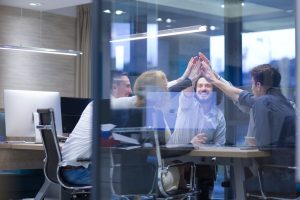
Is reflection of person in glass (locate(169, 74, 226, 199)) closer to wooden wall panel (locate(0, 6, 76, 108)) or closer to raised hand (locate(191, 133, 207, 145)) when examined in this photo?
raised hand (locate(191, 133, 207, 145))

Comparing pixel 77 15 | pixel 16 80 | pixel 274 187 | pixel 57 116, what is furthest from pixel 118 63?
pixel 77 15

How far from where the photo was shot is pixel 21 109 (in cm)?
642

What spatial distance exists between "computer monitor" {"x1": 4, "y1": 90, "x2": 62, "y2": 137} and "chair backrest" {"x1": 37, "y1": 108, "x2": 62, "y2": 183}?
73cm

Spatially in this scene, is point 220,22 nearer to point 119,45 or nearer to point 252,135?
point 252,135

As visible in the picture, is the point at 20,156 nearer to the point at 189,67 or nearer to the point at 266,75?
the point at 189,67

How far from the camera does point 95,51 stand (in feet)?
11.5

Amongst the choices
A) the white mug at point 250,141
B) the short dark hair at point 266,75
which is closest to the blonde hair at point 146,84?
the short dark hair at point 266,75

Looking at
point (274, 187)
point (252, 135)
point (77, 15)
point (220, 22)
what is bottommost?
point (274, 187)

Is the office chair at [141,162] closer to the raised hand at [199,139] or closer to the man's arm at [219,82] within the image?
the raised hand at [199,139]

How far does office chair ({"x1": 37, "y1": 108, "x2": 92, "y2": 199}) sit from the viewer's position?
546 cm

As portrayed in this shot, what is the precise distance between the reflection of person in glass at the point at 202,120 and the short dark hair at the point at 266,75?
1021 mm

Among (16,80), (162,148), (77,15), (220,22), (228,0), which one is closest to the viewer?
(162,148)

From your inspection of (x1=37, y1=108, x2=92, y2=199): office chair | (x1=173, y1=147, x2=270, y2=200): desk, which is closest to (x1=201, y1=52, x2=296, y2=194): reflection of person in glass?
(x1=173, y1=147, x2=270, y2=200): desk

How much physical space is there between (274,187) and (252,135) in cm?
56
